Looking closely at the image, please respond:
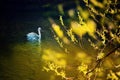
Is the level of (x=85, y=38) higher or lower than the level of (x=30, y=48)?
higher

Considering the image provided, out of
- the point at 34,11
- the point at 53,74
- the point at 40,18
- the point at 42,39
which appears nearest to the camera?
the point at 53,74

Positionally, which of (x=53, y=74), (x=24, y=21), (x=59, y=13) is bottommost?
(x=53, y=74)

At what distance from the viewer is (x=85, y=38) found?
23.6 metres

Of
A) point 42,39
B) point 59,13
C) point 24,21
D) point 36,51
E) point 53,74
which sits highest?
point 59,13

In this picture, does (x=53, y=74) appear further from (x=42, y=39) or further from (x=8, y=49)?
(x=42, y=39)

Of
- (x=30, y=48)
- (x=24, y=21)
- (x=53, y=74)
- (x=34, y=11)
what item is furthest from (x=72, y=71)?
(x=34, y=11)

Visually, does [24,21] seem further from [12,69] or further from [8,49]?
[12,69]

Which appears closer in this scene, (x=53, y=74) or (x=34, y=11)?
Result: (x=53, y=74)

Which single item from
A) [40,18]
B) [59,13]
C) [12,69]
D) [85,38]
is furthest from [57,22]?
[12,69]

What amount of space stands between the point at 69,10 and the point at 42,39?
1563 centimetres

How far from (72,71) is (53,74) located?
1110 mm

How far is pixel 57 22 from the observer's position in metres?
31.2

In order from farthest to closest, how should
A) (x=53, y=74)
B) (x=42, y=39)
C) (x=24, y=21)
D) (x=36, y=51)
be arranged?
(x=24, y=21) < (x=42, y=39) < (x=36, y=51) < (x=53, y=74)

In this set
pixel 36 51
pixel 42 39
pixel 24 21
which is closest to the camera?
pixel 36 51
